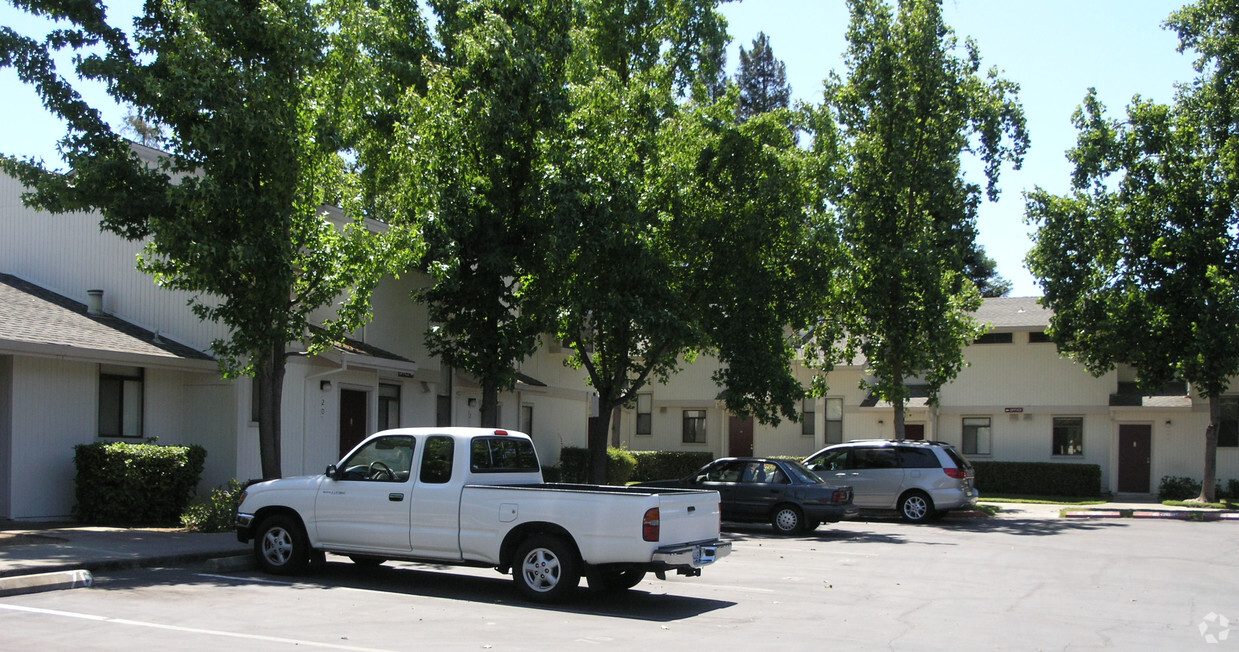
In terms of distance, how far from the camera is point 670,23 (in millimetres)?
27500

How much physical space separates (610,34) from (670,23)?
1721 millimetres

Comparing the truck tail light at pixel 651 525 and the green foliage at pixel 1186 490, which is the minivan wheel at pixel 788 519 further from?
the green foliage at pixel 1186 490

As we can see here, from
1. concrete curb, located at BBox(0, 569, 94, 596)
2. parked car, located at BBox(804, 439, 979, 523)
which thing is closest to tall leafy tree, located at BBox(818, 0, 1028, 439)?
parked car, located at BBox(804, 439, 979, 523)

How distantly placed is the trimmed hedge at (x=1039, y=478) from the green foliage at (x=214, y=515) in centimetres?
2585

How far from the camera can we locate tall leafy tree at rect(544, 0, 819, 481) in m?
20.8

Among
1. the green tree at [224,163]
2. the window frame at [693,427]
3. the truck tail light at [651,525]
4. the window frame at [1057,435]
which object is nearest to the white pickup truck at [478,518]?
the truck tail light at [651,525]

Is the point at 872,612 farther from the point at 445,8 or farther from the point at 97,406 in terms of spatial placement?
the point at 445,8

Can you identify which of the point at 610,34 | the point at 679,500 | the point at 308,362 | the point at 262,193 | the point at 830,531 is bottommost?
the point at 830,531

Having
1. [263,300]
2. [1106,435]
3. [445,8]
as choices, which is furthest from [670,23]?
[1106,435]

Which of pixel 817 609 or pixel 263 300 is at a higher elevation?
pixel 263 300

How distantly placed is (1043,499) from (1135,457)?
434 cm

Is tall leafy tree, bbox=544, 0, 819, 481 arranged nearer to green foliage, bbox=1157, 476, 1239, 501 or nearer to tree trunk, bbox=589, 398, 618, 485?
tree trunk, bbox=589, 398, 618, 485

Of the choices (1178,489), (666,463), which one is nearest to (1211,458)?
(1178,489)

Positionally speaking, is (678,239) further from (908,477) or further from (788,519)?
(908,477)
